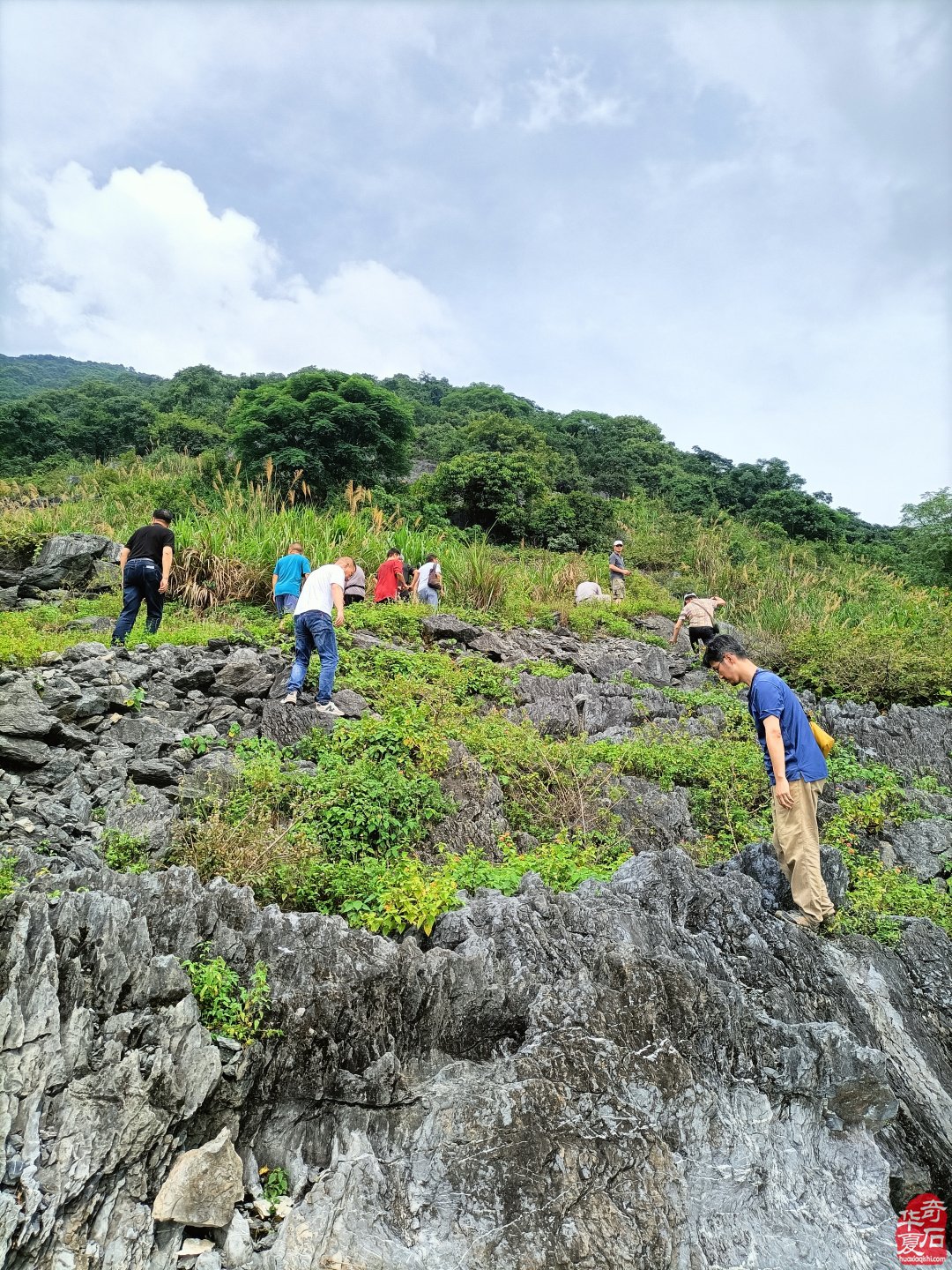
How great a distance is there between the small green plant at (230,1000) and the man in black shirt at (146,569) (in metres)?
4.99

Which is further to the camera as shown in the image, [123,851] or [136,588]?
[136,588]

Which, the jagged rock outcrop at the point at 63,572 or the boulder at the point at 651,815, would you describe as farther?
the jagged rock outcrop at the point at 63,572

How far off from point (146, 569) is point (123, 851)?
4024mm

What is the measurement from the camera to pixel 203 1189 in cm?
267

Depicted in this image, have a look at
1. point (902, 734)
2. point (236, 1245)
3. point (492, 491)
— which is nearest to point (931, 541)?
point (492, 491)

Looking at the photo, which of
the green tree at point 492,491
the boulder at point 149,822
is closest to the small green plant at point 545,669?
the boulder at point 149,822

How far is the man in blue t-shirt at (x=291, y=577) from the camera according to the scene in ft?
26.9

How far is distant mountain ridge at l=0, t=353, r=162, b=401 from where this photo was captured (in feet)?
178

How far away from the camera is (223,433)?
2920 centimetres

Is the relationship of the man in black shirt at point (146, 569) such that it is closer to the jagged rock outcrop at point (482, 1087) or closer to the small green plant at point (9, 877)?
the small green plant at point (9, 877)

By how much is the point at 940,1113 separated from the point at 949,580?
Answer: 1855 cm

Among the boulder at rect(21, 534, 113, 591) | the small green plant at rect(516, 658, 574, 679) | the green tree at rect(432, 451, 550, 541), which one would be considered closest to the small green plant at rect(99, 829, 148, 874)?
the small green plant at rect(516, 658, 574, 679)

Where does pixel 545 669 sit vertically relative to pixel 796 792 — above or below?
above

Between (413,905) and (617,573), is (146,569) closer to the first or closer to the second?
(413,905)
